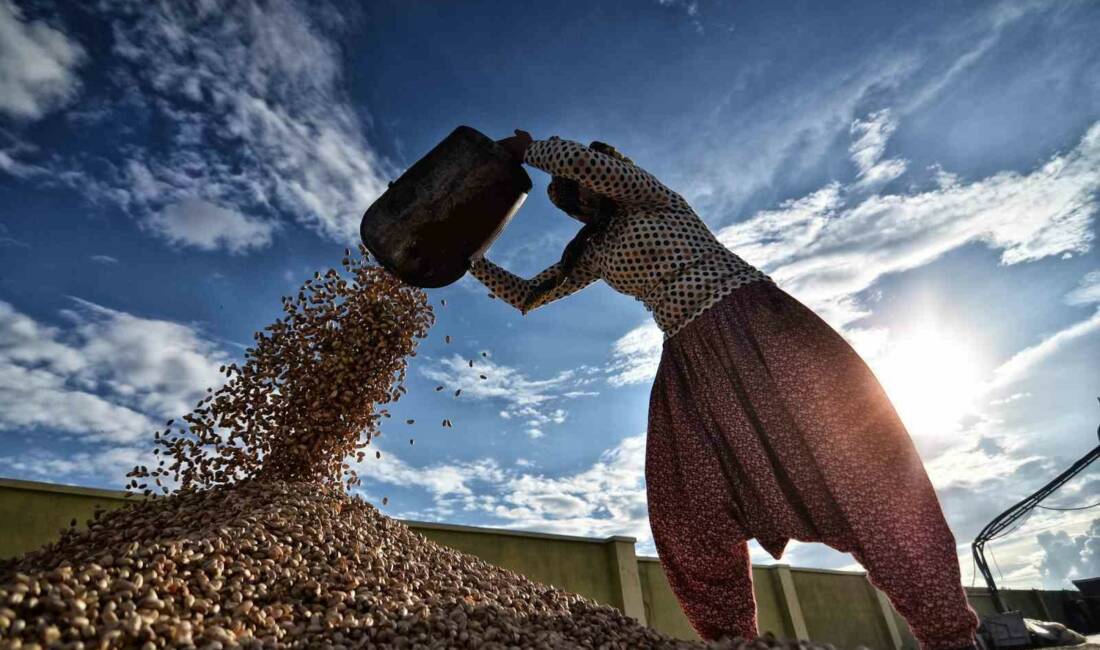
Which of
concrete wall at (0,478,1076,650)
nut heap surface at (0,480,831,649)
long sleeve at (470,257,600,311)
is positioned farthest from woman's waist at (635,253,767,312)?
concrete wall at (0,478,1076,650)

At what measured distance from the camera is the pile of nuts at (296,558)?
1391 mm

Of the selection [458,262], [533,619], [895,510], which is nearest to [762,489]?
[895,510]

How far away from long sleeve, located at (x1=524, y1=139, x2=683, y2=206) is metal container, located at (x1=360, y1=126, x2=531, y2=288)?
242mm

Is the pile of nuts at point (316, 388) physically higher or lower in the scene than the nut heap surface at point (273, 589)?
higher

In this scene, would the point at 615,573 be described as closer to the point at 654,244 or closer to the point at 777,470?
the point at 777,470

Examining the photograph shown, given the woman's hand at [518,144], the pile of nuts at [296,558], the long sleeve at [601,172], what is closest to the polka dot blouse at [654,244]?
the long sleeve at [601,172]

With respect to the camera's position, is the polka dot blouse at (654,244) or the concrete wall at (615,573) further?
the concrete wall at (615,573)

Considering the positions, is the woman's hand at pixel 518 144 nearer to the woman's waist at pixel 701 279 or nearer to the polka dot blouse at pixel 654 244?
the polka dot blouse at pixel 654 244

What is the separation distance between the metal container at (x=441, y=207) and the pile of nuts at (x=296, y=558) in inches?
32.0

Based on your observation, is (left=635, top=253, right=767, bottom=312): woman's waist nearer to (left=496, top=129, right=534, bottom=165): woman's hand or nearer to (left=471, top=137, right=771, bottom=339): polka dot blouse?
(left=471, top=137, right=771, bottom=339): polka dot blouse

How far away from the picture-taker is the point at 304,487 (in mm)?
2797

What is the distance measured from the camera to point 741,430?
182cm

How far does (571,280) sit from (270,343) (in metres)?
1.64

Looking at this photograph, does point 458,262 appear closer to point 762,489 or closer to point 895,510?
point 762,489
